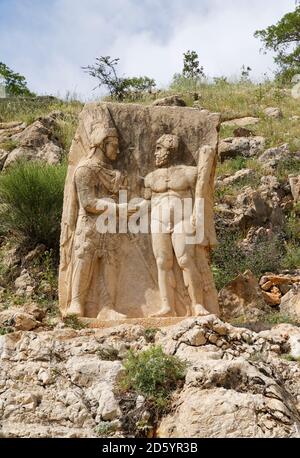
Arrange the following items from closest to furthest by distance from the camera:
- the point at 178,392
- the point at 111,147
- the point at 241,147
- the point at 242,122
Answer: the point at 178,392
the point at 111,147
the point at 241,147
the point at 242,122

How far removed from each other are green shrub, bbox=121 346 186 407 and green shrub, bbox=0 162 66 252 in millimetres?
6133

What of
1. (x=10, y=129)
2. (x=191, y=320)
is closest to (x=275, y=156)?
(x=10, y=129)

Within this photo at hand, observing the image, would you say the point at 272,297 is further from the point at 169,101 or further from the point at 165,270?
the point at 169,101

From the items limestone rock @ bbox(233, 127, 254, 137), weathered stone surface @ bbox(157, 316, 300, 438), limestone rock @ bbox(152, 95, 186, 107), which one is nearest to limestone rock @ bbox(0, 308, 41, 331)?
weathered stone surface @ bbox(157, 316, 300, 438)

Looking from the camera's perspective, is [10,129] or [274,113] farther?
[274,113]

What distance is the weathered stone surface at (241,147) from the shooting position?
57.9ft

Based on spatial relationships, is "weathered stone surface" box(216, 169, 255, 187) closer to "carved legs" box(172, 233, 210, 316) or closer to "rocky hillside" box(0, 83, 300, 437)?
"rocky hillside" box(0, 83, 300, 437)

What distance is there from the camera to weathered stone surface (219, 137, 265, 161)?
1764 cm

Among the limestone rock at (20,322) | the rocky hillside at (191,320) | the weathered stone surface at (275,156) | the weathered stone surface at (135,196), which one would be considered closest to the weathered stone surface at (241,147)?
the rocky hillside at (191,320)

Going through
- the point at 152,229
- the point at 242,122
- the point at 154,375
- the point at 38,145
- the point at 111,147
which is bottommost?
the point at 154,375

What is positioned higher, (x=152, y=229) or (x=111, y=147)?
(x=111, y=147)

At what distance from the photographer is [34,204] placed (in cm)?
1399

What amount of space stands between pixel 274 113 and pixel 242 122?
86cm

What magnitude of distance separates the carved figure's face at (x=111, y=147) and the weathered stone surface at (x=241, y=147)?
24.3 ft
